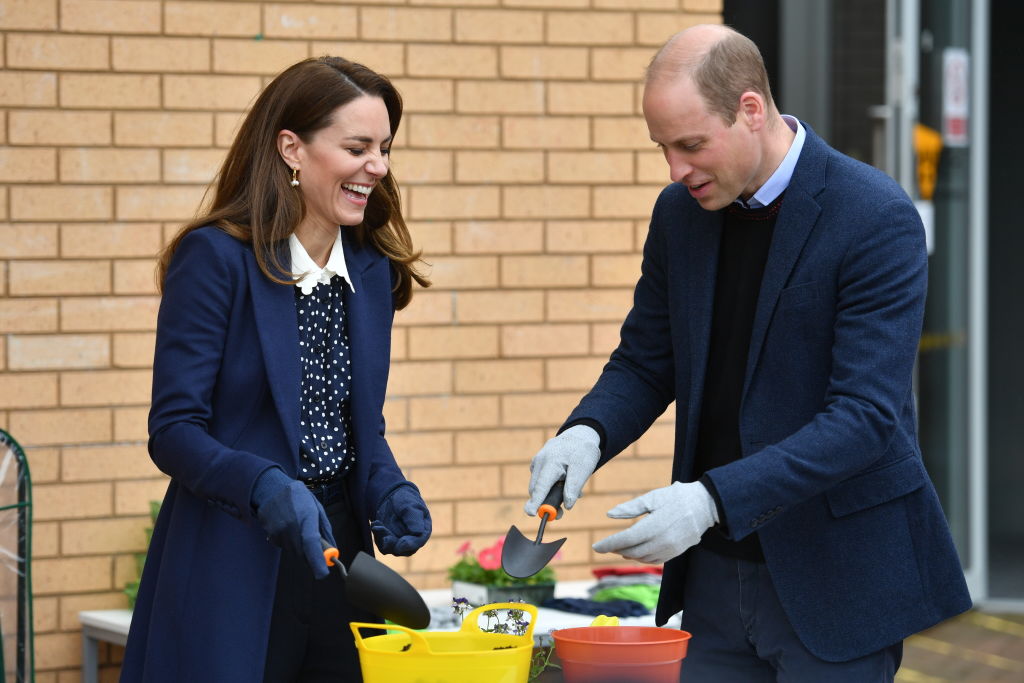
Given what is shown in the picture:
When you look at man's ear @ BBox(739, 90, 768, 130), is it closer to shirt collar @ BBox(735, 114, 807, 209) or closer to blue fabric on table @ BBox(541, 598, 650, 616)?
shirt collar @ BBox(735, 114, 807, 209)

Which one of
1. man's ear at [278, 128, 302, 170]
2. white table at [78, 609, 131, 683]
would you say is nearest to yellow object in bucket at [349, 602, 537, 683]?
man's ear at [278, 128, 302, 170]

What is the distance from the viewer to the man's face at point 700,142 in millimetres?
2354

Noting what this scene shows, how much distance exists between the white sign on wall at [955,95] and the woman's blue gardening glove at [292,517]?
4.73m

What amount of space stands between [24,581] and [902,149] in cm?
387

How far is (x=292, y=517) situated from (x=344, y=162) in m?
0.71

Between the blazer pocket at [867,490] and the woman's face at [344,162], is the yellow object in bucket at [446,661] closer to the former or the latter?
the blazer pocket at [867,490]

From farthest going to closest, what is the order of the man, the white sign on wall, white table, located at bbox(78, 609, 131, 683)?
the white sign on wall
white table, located at bbox(78, 609, 131, 683)
the man

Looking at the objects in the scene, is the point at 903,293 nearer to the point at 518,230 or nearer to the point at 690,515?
the point at 690,515

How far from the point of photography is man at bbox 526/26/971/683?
2275 millimetres

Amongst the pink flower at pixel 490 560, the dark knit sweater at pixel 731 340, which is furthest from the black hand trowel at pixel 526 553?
the pink flower at pixel 490 560

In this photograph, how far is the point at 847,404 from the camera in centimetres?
225

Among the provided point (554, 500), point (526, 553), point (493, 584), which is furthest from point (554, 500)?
point (493, 584)

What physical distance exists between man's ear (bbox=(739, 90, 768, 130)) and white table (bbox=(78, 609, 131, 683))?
100 inches

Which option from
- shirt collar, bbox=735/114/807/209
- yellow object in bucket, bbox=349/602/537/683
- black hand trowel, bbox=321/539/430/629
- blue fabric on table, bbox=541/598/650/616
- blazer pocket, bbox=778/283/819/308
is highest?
shirt collar, bbox=735/114/807/209
